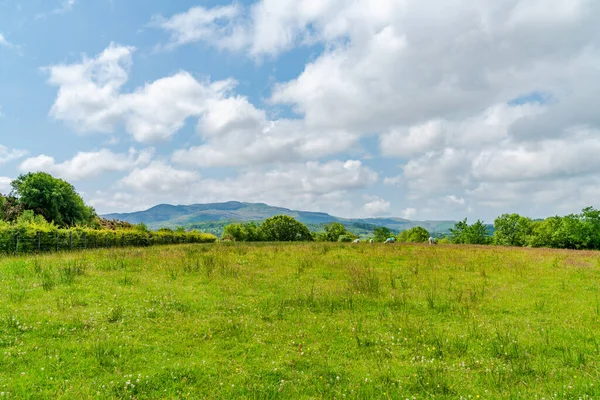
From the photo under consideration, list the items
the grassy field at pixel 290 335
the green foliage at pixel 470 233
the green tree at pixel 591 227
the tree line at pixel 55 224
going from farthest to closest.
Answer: the green foliage at pixel 470 233 < the green tree at pixel 591 227 < the tree line at pixel 55 224 < the grassy field at pixel 290 335

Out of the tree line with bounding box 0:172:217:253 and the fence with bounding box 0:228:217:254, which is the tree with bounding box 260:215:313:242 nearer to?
the tree line with bounding box 0:172:217:253

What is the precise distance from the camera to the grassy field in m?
7.04

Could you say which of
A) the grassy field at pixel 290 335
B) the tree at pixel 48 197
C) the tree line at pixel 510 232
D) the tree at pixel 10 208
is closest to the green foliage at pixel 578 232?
the tree line at pixel 510 232

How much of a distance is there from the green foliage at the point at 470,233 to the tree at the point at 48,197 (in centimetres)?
11255

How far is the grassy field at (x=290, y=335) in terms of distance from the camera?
277 inches

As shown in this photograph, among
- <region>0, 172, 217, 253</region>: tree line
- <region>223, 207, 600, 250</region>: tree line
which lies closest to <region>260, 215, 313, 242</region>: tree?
<region>223, 207, 600, 250</region>: tree line

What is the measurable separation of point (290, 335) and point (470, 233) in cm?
12182

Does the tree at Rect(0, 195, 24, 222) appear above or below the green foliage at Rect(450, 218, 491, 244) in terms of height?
above

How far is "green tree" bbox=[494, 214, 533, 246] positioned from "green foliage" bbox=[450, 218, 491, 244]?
6586 millimetres

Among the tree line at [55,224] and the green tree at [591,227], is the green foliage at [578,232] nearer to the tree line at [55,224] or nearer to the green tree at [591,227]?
the green tree at [591,227]

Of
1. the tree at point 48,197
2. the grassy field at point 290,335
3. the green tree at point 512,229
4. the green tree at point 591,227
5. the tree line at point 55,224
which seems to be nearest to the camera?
the grassy field at point 290,335

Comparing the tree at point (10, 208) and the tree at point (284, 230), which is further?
the tree at point (284, 230)

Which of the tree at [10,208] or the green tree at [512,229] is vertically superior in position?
the tree at [10,208]

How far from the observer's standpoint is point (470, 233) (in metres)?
115
